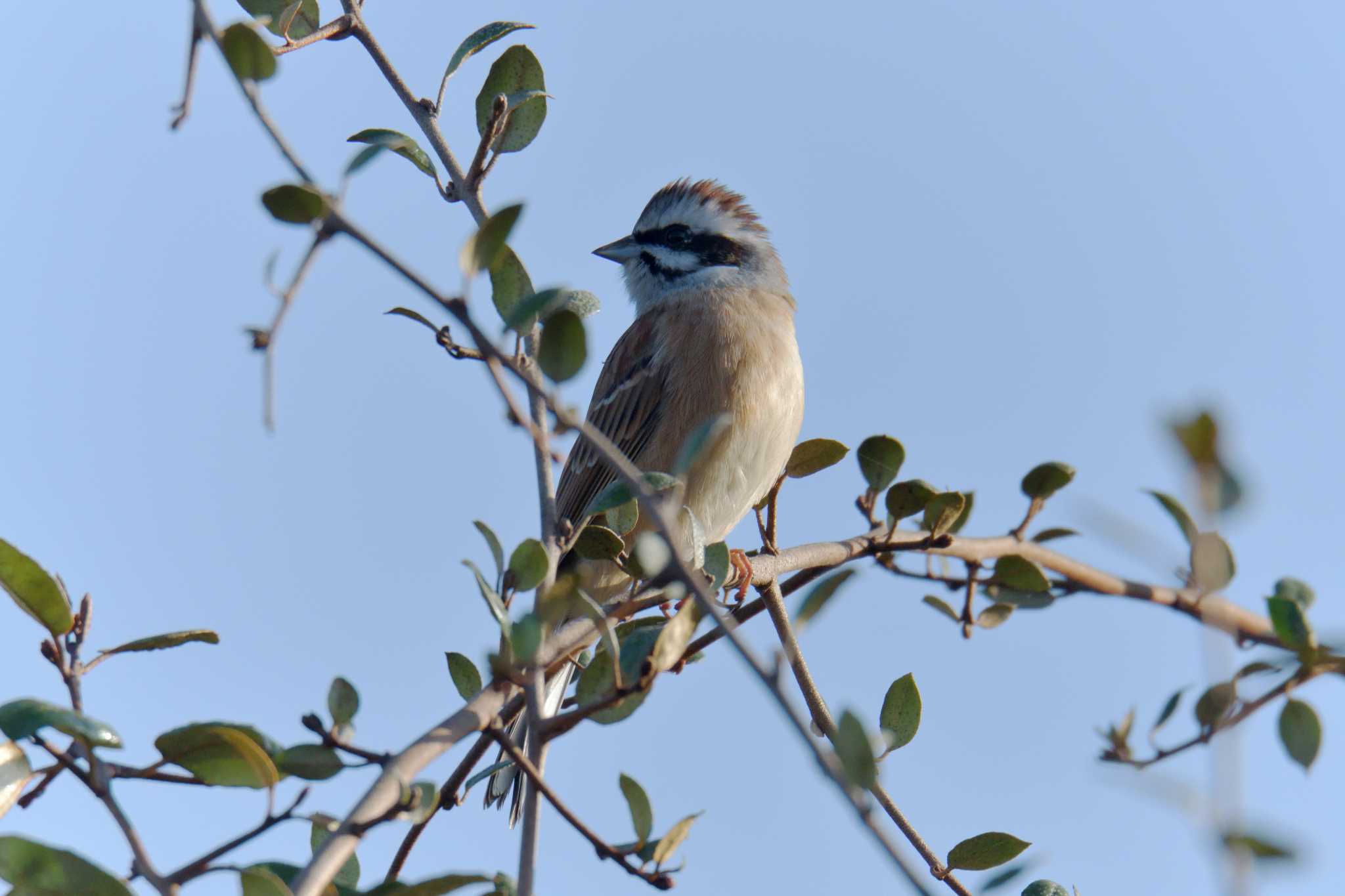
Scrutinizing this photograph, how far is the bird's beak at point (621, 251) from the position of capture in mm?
5664

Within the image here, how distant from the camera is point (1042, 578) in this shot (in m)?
2.29

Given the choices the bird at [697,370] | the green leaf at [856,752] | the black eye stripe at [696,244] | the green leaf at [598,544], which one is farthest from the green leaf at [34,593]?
the black eye stripe at [696,244]

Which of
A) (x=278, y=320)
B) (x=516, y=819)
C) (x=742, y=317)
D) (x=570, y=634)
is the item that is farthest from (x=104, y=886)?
(x=742, y=317)

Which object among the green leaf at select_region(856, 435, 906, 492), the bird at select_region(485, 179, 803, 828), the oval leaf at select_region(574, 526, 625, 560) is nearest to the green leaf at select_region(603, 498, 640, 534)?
the oval leaf at select_region(574, 526, 625, 560)

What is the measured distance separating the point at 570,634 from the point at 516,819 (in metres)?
Result: 1.77

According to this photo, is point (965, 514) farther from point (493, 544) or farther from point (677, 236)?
point (677, 236)

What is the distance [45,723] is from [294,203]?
0.71 metres

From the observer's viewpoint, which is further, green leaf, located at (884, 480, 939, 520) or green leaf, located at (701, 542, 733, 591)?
green leaf, located at (884, 480, 939, 520)

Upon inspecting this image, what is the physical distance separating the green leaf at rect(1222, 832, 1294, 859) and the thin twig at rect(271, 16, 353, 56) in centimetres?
198

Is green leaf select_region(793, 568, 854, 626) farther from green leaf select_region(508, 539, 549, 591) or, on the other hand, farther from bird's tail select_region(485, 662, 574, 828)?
bird's tail select_region(485, 662, 574, 828)

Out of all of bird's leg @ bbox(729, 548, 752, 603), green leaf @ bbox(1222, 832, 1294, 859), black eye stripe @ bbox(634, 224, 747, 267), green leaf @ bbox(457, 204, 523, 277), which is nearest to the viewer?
green leaf @ bbox(1222, 832, 1294, 859)

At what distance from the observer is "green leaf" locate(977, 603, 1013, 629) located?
8.50 feet

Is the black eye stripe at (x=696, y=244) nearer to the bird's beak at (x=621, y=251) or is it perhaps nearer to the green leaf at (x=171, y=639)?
the bird's beak at (x=621, y=251)

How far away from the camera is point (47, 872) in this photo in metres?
1.49
